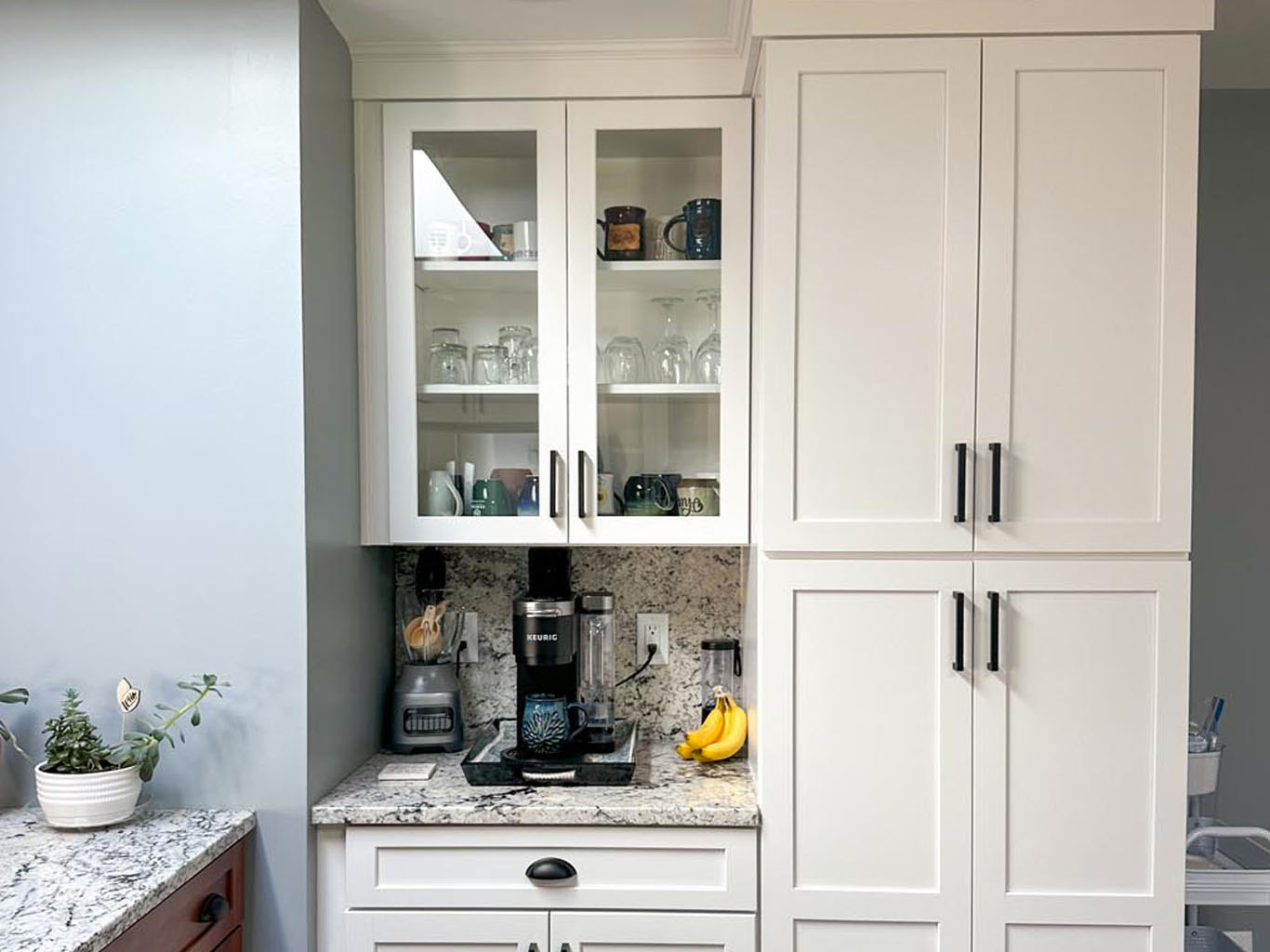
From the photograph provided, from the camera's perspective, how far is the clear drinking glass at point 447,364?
212cm

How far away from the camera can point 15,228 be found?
5.96 feet

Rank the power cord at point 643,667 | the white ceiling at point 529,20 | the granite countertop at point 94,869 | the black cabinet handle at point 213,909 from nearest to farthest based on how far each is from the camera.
Result: the granite countertop at point 94,869, the black cabinet handle at point 213,909, the white ceiling at point 529,20, the power cord at point 643,667

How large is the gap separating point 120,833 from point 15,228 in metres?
1.11

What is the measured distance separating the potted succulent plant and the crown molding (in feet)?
4.33

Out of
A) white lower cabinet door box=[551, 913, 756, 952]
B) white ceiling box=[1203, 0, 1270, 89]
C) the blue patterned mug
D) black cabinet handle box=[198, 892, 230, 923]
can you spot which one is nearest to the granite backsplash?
the blue patterned mug

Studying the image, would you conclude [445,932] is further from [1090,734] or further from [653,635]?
[1090,734]

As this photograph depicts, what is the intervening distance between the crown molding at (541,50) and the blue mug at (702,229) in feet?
1.00

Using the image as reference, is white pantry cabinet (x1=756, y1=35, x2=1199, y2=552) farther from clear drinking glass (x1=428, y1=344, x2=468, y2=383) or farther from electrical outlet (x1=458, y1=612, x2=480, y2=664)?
electrical outlet (x1=458, y1=612, x2=480, y2=664)

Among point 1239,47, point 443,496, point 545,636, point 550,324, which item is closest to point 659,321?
point 550,324

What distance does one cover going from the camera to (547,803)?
1854 millimetres

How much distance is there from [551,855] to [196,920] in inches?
24.1

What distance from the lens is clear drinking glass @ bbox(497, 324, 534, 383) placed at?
2123 mm

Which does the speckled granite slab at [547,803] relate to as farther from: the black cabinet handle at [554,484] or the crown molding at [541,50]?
the crown molding at [541,50]

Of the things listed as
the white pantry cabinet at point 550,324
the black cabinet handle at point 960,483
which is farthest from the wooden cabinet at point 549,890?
the black cabinet handle at point 960,483
